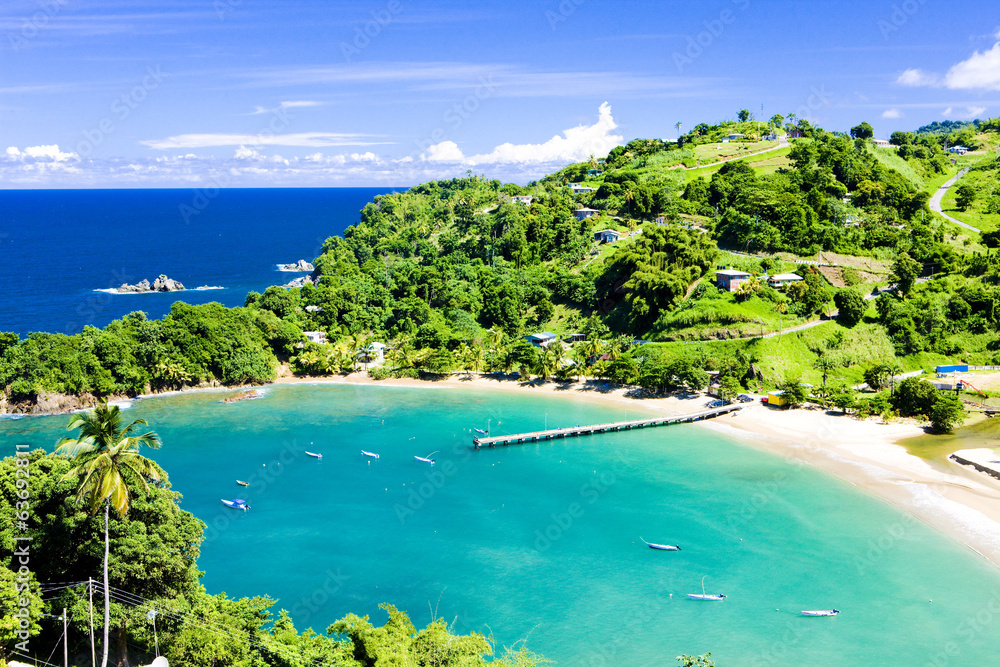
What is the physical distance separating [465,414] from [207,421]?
24.3 meters

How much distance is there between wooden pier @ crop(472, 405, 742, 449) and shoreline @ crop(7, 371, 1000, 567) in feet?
3.09

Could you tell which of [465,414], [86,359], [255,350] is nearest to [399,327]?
[255,350]

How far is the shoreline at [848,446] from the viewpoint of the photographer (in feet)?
142

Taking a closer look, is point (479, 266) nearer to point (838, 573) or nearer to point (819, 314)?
point (819, 314)

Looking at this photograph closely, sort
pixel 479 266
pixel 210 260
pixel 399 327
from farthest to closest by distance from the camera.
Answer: pixel 210 260 < pixel 479 266 < pixel 399 327

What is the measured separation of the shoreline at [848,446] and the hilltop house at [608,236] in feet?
123

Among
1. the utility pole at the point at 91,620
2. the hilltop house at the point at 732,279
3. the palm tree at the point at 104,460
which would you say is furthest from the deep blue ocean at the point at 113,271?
the palm tree at the point at 104,460

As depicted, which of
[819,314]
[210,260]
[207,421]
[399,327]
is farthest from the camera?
[210,260]

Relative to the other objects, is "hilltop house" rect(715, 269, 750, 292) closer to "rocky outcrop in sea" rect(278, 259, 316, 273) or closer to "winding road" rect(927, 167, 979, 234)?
"winding road" rect(927, 167, 979, 234)

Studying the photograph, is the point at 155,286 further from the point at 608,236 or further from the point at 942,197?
the point at 942,197

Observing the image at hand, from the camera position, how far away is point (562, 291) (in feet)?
295

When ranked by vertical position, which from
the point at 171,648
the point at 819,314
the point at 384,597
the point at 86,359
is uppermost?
the point at 819,314

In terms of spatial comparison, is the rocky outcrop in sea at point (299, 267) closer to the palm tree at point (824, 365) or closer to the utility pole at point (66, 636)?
the palm tree at point (824, 365)

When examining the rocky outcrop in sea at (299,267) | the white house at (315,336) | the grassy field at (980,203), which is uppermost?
the grassy field at (980,203)
